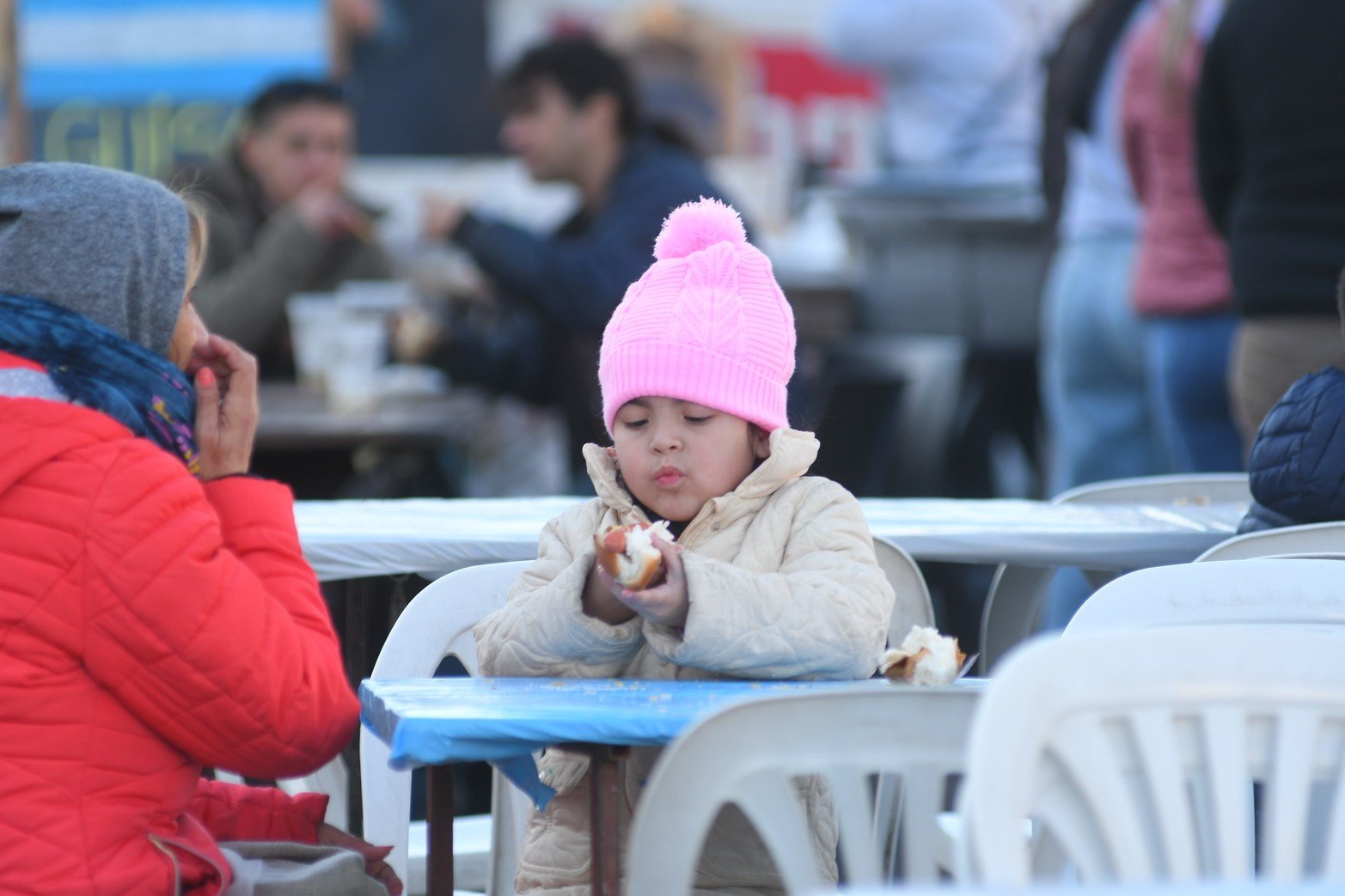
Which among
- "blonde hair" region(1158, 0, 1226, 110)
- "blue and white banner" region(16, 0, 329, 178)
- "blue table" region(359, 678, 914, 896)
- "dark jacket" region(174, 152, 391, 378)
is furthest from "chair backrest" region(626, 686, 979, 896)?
"blue and white banner" region(16, 0, 329, 178)

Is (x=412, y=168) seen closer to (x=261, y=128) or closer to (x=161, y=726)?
(x=261, y=128)

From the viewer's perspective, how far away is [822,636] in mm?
2004

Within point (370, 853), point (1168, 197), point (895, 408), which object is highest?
point (1168, 197)

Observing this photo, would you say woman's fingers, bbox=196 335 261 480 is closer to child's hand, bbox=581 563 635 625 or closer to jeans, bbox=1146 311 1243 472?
child's hand, bbox=581 563 635 625

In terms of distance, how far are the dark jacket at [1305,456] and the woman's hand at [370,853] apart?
1457mm

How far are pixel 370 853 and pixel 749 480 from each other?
63 centimetres

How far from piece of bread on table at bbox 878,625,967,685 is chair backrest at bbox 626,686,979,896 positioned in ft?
0.60

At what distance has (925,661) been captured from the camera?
73.6 inches

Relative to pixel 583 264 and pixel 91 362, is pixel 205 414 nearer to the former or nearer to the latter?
pixel 91 362

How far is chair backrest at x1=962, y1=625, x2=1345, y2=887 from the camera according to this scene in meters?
1.50

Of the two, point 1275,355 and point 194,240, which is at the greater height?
point 194,240

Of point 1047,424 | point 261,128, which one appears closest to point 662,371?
point 261,128

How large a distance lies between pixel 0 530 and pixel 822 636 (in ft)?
2.87

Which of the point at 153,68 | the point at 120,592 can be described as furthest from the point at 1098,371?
the point at 153,68
